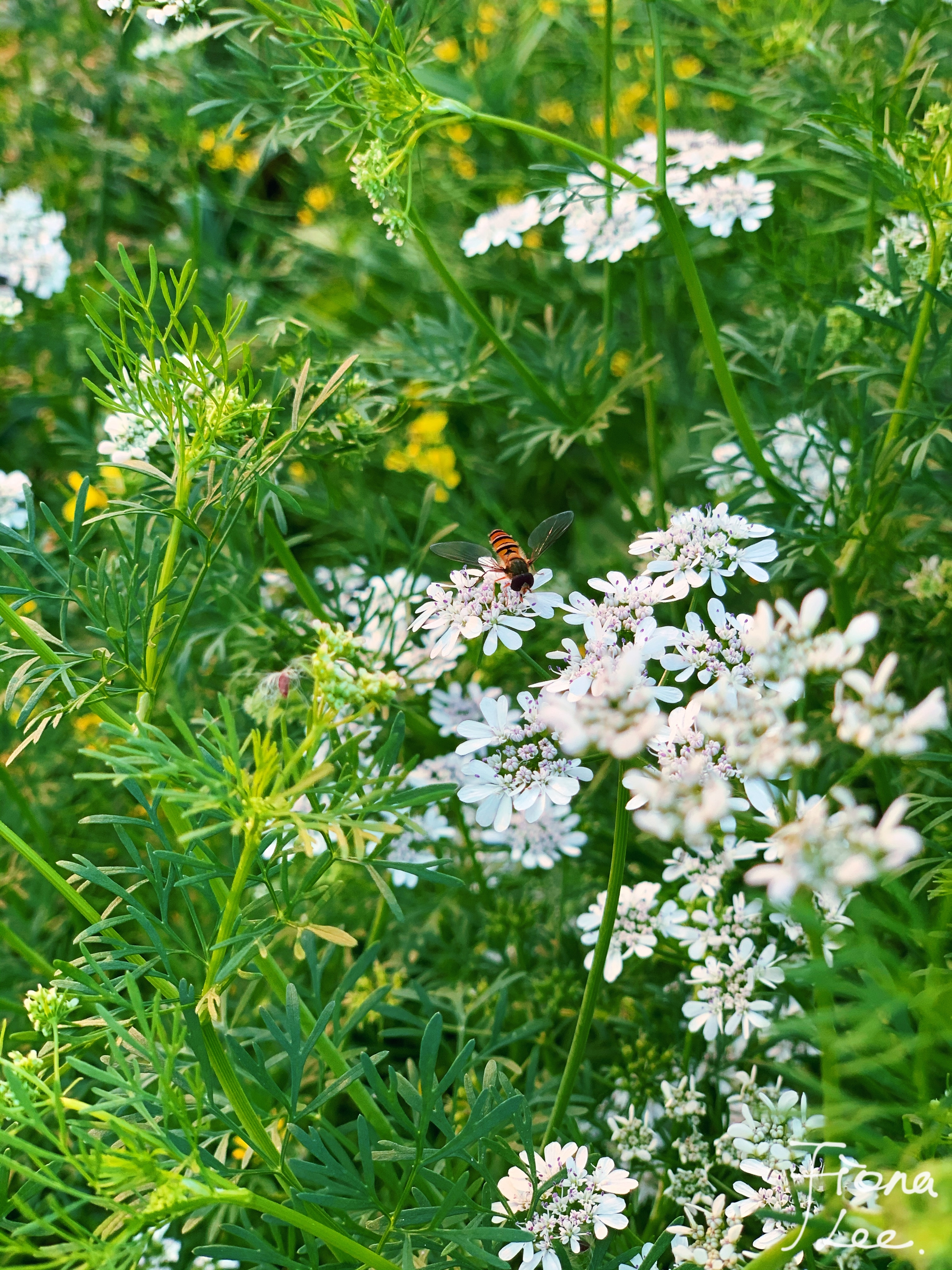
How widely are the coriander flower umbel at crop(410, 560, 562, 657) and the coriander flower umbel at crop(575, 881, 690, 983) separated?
0.44m

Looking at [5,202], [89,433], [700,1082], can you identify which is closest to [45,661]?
[700,1082]

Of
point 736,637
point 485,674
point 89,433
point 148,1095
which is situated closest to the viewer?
point 148,1095

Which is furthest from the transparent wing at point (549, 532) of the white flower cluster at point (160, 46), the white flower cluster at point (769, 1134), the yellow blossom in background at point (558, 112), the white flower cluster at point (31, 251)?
the yellow blossom in background at point (558, 112)

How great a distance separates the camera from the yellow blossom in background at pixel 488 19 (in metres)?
2.74

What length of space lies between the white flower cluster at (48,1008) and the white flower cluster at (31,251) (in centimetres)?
161

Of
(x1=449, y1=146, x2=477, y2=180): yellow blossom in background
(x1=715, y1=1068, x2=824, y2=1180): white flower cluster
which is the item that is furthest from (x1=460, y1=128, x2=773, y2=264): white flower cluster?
(x1=715, y1=1068, x2=824, y2=1180): white flower cluster

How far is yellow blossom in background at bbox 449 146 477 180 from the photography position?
277cm

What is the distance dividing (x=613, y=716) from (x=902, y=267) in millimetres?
1203

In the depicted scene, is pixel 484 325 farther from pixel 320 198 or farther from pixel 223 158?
pixel 223 158

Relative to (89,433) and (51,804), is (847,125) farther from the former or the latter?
(51,804)

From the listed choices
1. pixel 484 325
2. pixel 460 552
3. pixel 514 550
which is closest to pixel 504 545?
pixel 514 550

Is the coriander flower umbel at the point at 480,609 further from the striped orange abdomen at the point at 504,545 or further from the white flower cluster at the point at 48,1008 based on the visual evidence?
the white flower cluster at the point at 48,1008

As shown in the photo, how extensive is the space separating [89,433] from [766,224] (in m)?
1.66

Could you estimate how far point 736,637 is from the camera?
3.93ft
